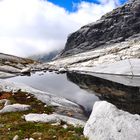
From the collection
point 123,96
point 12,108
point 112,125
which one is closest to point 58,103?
point 123,96

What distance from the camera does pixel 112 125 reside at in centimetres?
2103

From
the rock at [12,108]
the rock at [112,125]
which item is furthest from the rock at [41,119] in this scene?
the rock at [112,125]

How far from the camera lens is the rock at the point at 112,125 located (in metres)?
19.8

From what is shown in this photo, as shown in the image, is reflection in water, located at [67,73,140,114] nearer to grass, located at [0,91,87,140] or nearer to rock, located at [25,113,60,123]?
rock, located at [25,113,60,123]

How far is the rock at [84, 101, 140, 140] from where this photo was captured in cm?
1984

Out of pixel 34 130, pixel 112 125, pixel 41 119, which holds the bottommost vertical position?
pixel 34 130

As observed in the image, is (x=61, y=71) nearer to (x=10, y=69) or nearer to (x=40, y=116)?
(x=10, y=69)

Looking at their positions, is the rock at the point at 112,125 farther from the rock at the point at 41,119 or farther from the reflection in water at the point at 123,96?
the reflection in water at the point at 123,96

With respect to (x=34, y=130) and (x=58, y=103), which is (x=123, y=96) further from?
(x=34, y=130)

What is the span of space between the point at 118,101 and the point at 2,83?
19947 millimetres

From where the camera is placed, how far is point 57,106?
136 feet

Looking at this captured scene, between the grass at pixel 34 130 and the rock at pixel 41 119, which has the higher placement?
the rock at pixel 41 119

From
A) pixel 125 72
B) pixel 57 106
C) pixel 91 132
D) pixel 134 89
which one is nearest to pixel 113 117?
pixel 91 132

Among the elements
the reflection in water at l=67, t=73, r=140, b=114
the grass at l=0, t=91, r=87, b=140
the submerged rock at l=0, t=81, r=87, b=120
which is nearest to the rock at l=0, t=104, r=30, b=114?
the grass at l=0, t=91, r=87, b=140
